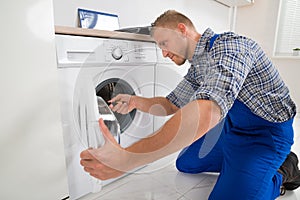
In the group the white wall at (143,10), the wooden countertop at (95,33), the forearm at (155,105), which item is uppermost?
the white wall at (143,10)

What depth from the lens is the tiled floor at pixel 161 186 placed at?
1.07m

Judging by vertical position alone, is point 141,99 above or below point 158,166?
above

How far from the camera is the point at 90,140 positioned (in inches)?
32.5

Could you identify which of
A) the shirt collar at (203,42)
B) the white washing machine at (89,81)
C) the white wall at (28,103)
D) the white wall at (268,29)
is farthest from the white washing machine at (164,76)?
the white wall at (268,29)

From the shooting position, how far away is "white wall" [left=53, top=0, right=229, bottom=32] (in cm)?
131

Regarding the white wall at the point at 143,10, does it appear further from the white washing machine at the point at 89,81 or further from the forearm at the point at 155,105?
the forearm at the point at 155,105

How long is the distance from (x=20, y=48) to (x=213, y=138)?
108cm

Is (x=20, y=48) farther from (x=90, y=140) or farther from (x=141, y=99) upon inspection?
(x=141, y=99)

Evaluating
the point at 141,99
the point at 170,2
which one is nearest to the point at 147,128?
the point at 141,99

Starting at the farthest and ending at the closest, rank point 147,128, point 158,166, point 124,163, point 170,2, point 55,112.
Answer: point 170,2, point 158,166, point 147,128, point 55,112, point 124,163

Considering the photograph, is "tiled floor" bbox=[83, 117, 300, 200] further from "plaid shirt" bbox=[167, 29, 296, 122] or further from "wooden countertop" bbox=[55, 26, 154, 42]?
"wooden countertop" bbox=[55, 26, 154, 42]

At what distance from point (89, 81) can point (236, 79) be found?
566 millimetres

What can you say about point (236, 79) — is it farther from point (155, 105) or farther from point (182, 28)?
point (155, 105)

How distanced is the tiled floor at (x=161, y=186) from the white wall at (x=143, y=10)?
3.54 feet
